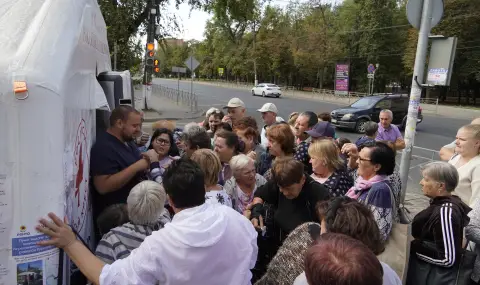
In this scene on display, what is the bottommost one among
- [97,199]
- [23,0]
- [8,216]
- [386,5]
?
[97,199]

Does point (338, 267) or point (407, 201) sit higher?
point (338, 267)

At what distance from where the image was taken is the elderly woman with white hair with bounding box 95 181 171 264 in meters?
2.10

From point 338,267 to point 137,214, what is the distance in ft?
4.11

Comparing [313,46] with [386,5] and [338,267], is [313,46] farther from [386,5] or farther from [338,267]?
[338,267]

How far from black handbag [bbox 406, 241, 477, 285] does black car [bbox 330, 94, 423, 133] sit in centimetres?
1358

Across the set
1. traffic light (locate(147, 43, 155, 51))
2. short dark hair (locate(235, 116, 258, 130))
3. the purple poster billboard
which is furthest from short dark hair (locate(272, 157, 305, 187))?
the purple poster billboard

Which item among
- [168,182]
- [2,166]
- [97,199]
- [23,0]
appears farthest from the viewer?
[97,199]

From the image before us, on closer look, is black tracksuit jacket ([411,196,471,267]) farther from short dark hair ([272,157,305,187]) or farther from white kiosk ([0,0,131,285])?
white kiosk ([0,0,131,285])

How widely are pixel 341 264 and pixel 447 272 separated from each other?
70.4 inches

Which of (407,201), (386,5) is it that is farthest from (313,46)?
(407,201)

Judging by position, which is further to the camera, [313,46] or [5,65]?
[313,46]

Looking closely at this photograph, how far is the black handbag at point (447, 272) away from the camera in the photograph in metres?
2.63

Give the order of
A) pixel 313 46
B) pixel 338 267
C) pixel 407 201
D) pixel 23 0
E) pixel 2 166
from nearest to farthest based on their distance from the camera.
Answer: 1. pixel 338 267
2. pixel 2 166
3. pixel 23 0
4. pixel 407 201
5. pixel 313 46

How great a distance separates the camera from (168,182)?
187 centimetres
